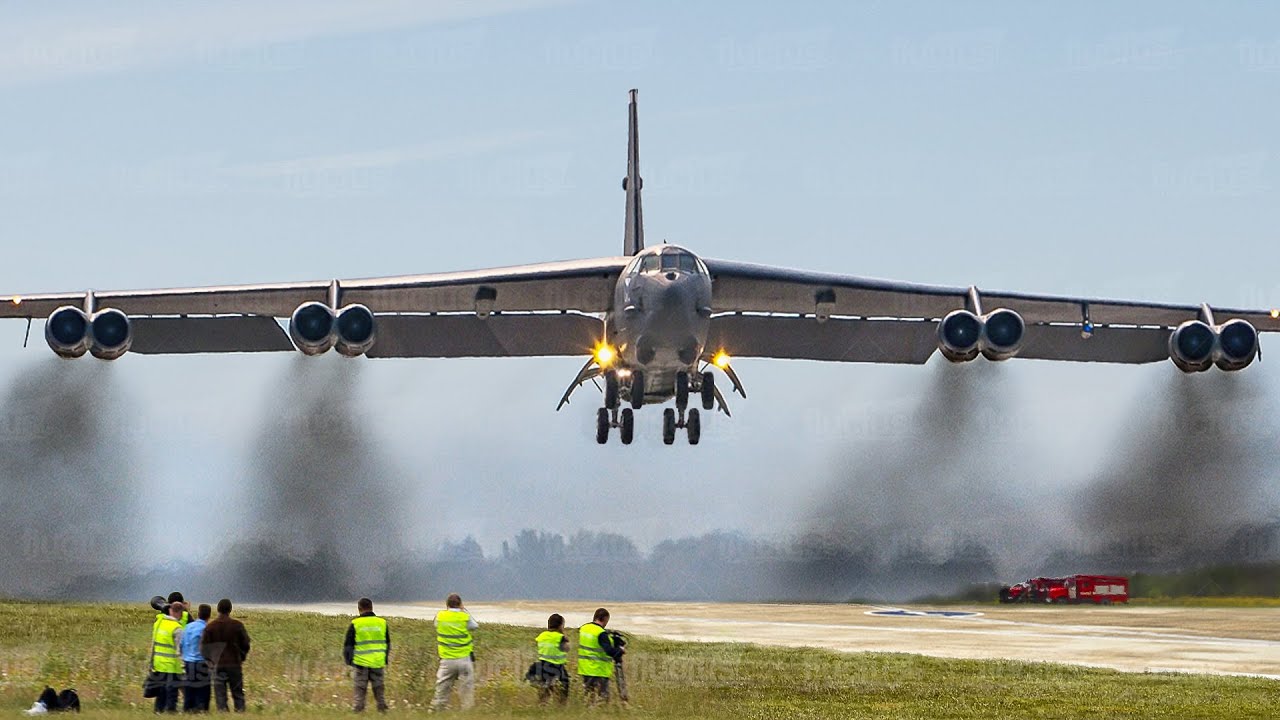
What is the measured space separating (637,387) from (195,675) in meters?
13.5

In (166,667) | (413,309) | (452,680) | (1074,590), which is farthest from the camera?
(1074,590)

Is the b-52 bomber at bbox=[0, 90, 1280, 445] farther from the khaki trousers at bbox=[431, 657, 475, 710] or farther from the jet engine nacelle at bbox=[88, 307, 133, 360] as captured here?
the khaki trousers at bbox=[431, 657, 475, 710]

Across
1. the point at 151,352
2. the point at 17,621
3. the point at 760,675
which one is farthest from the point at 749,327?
the point at 17,621

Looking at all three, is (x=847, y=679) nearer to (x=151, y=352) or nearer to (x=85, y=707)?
(x=85, y=707)

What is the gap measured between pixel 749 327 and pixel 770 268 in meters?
3.88

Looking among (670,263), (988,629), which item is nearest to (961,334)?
(670,263)

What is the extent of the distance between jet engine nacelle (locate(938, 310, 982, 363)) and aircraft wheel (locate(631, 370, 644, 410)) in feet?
17.3

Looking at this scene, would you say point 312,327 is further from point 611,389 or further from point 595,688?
point 595,688

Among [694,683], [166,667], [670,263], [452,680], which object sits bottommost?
[694,683]

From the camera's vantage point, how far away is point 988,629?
35469 mm

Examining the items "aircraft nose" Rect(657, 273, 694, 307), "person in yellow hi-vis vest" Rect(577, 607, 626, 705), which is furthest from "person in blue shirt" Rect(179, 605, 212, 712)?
"aircraft nose" Rect(657, 273, 694, 307)

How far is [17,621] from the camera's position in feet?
101

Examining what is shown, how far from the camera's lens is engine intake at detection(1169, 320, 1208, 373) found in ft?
92.8

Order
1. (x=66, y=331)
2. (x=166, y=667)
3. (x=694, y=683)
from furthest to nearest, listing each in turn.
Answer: (x=66, y=331) → (x=694, y=683) → (x=166, y=667)
